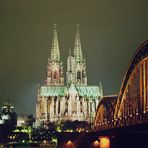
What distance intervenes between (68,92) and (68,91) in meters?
0.57

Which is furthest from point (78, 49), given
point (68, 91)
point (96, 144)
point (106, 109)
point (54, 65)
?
point (96, 144)

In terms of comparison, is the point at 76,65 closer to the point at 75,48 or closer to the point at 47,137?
the point at 75,48

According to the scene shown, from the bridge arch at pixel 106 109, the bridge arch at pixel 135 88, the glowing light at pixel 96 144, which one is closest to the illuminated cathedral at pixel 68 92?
the bridge arch at pixel 106 109

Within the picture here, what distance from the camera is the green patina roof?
440 feet

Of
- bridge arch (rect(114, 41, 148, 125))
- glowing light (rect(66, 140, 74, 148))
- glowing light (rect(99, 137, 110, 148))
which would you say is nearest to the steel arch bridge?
bridge arch (rect(114, 41, 148, 125))

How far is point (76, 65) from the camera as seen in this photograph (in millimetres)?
138750

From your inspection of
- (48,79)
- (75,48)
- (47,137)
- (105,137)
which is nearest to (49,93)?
(48,79)

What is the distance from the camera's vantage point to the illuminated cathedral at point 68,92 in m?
131

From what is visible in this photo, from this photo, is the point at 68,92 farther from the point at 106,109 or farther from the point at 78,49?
the point at 106,109

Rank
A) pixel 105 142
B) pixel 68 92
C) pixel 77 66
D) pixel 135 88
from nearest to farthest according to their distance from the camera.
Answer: pixel 135 88
pixel 105 142
pixel 68 92
pixel 77 66

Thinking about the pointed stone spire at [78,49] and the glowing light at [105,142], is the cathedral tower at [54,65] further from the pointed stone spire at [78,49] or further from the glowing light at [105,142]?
the glowing light at [105,142]

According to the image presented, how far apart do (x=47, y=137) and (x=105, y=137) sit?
45877 millimetres

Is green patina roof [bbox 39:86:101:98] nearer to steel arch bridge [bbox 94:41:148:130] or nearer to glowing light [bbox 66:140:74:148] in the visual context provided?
glowing light [bbox 66:140:74:148]

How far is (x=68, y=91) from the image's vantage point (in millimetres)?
134375
